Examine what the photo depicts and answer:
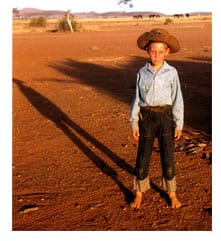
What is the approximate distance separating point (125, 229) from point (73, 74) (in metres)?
10.2

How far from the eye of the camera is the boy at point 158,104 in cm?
354

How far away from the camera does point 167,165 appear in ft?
12.7

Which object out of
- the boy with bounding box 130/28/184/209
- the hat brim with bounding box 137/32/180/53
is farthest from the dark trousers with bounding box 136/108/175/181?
the hat brim with bounding box 137/32/180/53

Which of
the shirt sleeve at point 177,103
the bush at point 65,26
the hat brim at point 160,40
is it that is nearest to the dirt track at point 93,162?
the shirt sleeve at point 177,103

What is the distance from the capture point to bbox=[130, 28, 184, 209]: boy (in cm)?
354

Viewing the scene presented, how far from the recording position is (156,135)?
3828 mm

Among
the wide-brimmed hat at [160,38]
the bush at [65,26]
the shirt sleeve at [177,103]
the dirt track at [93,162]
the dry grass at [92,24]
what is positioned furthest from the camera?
the dry grass at [92,24]

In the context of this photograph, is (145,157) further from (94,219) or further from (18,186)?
(18,186)

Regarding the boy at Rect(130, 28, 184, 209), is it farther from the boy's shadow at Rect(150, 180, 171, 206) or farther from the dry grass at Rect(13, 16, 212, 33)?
the dry grass at Rect(13, 16, 212, 33)

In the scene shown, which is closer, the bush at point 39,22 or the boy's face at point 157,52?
the boy's face at point 157,52

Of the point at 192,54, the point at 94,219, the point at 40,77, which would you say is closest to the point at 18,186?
the point at 94,219

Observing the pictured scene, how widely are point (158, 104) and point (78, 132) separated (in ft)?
10.3

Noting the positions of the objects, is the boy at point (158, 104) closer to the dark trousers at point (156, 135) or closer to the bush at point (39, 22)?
the dark trousers at point (156, 135)

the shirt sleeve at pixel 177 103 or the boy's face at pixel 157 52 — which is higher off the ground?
the boy's face at pixel 157 52
